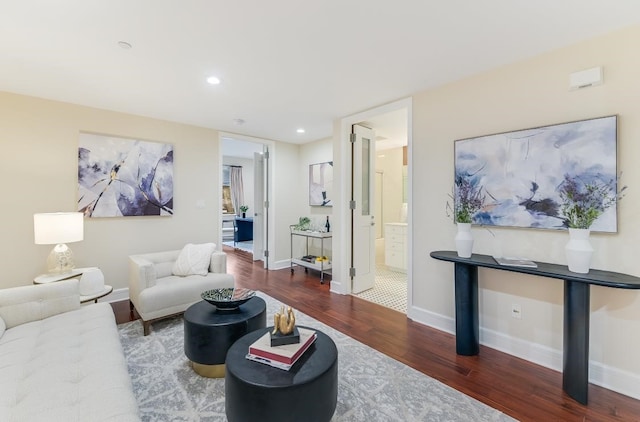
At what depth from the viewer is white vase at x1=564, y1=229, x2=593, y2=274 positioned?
1.85m

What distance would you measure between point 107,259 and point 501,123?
15.7 feet

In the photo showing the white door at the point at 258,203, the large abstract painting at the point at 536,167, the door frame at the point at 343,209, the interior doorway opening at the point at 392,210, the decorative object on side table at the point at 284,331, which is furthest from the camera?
the white door at the point at 258,203

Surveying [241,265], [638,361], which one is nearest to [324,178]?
[241,265]

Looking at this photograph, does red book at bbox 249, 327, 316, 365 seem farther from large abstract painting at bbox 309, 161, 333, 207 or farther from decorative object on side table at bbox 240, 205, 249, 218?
decorative object on side table at bbox 240, 205, 249, 218

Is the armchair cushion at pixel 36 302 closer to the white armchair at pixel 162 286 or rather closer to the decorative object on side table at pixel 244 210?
the white armchair at pixel 162 286

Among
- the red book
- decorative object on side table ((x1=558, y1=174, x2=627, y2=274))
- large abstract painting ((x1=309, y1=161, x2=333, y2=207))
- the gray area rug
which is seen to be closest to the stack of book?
the red book

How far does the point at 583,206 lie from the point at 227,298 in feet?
9.25

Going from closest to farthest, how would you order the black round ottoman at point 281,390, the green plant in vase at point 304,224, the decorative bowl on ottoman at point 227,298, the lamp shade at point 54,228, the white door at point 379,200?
the black round ottoman at point 281,390 → the decorative bowl on ottoman at point 227,298 → the lamp shade at point 54,228 → the green plant in vase at point 304,224 → the white door at point 379,200

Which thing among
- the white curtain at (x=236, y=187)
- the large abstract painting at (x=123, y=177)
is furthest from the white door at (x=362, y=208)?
the white curtain at (x=236, y=187)

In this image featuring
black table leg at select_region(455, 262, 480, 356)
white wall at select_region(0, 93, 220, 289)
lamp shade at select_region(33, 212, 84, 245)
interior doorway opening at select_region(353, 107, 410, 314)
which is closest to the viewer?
black table leg at select_region(455, 262, 480, 356)

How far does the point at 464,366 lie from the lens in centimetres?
222

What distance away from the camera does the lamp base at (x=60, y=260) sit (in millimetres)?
2799

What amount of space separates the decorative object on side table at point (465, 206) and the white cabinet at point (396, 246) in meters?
2.24

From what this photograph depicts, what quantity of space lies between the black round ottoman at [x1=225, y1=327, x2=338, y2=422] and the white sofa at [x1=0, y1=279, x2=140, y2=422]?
1.46 feet
